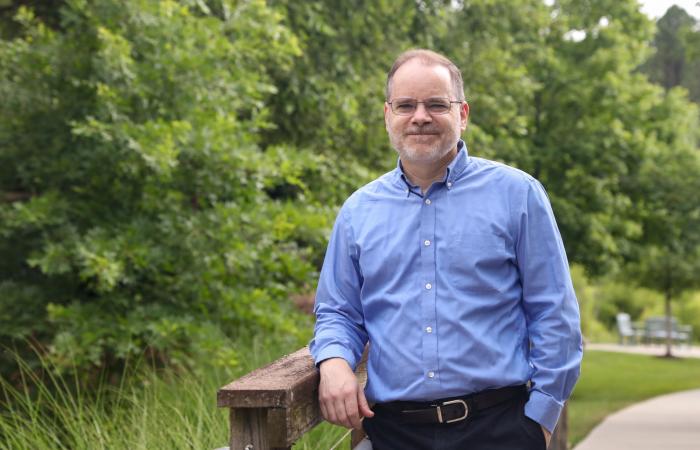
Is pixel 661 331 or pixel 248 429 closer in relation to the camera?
pixel 248 429

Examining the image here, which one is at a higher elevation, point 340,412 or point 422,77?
point 422,77

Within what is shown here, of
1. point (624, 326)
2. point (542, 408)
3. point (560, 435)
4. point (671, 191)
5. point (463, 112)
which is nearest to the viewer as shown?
point (542, 408)

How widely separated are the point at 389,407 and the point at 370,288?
34cm

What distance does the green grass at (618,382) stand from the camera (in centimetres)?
1580

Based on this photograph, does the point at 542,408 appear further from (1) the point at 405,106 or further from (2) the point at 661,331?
(2) the point at 661,331

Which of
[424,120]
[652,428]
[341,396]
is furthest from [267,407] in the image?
[652,428]

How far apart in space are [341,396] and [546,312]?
1.98 ft

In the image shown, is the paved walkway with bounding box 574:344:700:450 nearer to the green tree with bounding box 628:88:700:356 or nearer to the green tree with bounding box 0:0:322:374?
the green tree with bounding box 628:88:700:356

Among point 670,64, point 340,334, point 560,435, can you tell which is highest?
point 670,64

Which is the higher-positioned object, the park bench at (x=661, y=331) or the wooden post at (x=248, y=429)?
the wooden post at (x=248, y=429)

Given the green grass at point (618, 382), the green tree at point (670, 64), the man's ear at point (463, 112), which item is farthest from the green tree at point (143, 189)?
the green tree at point (670, 64)

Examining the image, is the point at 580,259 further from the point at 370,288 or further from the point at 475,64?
the point at 370,288

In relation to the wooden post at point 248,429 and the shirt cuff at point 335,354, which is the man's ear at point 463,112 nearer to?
the shirt cuff at point 335,354

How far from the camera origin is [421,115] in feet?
9.82
